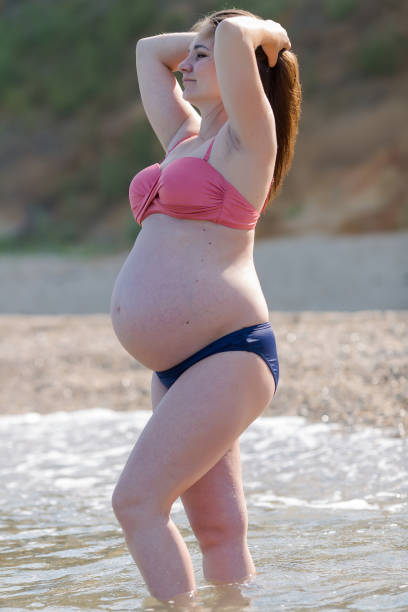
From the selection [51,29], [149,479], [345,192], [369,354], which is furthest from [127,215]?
[149,479]

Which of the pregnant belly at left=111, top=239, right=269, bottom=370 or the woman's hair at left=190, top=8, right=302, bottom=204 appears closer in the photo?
the pregnant belly at left=111, top=239, right=269, bottom=370

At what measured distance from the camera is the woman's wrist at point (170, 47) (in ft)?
9.05

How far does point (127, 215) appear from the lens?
16141 millimetres

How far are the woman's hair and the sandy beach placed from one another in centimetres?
235

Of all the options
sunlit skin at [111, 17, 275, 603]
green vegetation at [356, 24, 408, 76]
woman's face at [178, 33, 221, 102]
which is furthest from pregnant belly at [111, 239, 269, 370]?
green vegetation at [356, 24, 408, 76]

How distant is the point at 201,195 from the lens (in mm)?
2291

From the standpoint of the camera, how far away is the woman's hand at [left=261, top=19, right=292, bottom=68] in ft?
7.80

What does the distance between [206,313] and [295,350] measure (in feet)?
13.6

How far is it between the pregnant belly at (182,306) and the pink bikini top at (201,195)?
4.0 inches

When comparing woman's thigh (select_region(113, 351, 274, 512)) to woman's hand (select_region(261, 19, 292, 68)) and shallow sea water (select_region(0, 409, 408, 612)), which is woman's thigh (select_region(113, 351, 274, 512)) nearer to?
shallow sea water (select_region(0, 409, 408, 612))

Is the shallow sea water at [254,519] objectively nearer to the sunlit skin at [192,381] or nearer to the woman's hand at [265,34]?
the sunlit skin at [192,381]

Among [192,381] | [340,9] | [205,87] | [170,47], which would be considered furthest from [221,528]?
[340,9]

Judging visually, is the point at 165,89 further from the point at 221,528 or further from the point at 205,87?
the point at 221,528

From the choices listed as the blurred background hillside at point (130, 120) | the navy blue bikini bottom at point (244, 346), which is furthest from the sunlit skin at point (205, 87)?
the blurred background hillside at point (130, 120)
